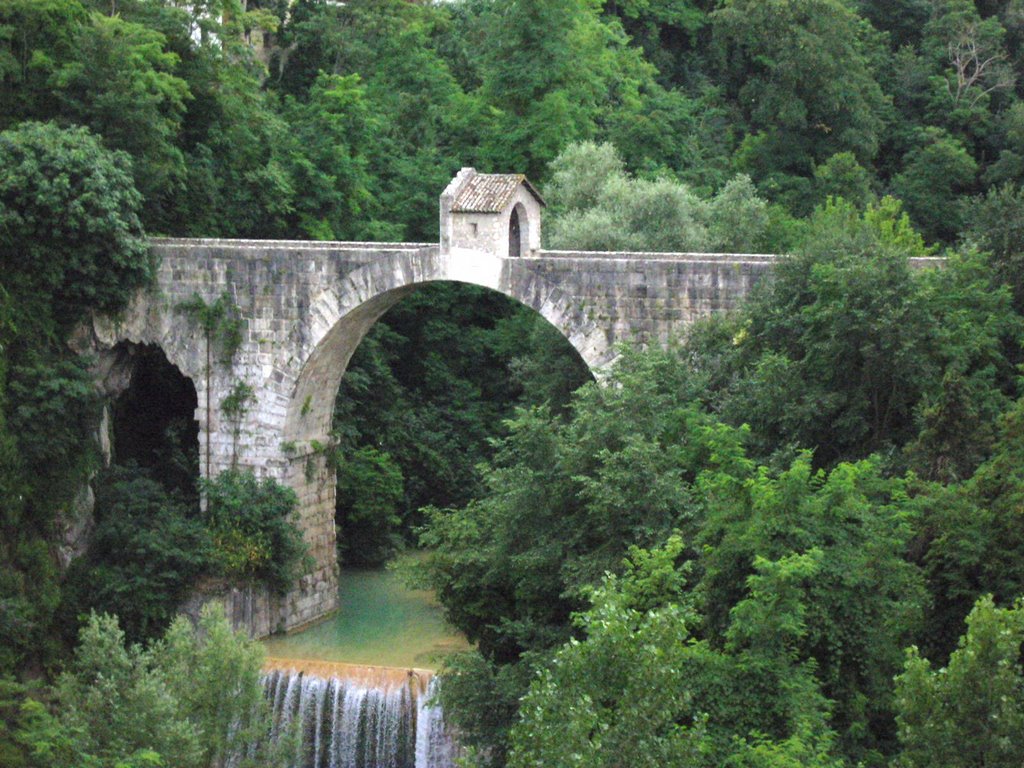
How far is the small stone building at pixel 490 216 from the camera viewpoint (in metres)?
34.3

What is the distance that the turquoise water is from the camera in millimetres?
35312

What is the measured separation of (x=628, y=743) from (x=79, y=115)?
22.0m

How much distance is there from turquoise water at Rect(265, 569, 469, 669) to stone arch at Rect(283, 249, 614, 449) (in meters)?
3.78

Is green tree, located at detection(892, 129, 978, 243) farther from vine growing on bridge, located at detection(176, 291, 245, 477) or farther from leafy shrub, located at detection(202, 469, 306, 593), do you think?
leafy shrub, located at detection(202, 469, 306, 593)

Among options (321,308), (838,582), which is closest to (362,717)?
(321,308)

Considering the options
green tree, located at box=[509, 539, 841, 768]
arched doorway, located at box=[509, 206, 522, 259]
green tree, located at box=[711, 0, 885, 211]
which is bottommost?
green tree, located at box=[509, 539, 841, 768]

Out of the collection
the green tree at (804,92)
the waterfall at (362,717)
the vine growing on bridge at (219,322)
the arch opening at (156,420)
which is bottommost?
the waterfall at (362,717)

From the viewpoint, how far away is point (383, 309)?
3709 centimetres

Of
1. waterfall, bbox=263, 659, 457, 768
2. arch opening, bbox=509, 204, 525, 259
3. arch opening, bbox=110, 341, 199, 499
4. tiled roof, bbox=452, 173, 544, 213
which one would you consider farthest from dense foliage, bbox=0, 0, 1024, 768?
tiled roof, bbox=452, 173, 544, 213

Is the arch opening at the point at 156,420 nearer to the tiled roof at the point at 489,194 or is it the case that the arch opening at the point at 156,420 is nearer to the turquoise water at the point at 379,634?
the turquoise water at the point at 379,634

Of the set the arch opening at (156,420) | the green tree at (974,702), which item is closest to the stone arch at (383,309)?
the arch opening at (156,420)

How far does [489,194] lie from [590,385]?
6.49 meters

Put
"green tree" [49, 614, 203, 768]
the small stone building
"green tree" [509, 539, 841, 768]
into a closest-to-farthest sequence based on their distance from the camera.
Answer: "green tree" [509, 539, 841, 768] < "green tree" [49, 614, 203, 768] < the small stone building

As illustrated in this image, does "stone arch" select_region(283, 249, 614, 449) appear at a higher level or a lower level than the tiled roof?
lower
